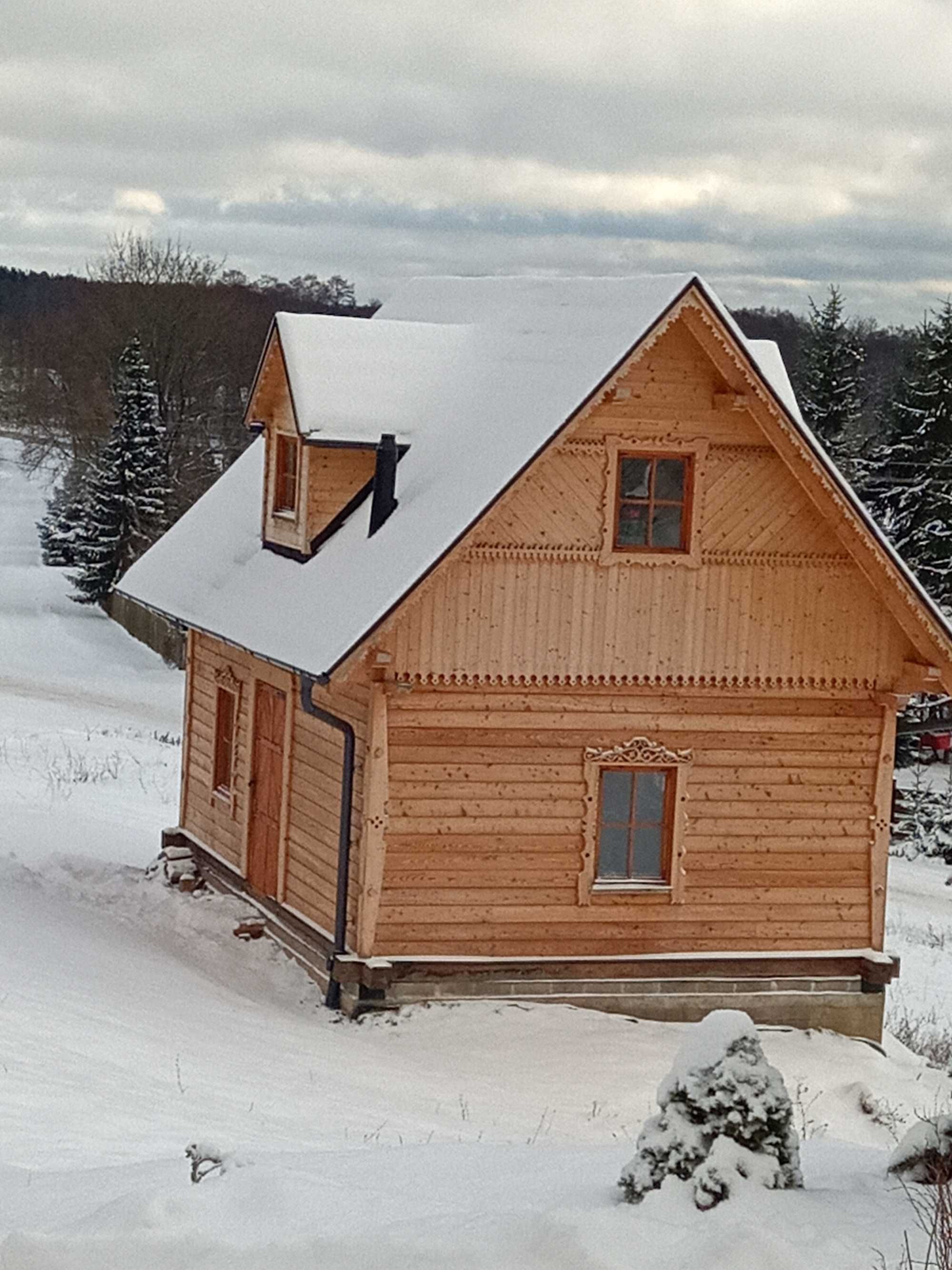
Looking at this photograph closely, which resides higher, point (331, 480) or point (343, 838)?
point (331, 480)

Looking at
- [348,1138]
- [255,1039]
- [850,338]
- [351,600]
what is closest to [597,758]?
[351,600]

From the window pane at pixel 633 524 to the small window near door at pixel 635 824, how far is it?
2182mm

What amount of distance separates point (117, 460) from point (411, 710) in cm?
3426

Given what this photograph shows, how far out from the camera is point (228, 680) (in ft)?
64.4

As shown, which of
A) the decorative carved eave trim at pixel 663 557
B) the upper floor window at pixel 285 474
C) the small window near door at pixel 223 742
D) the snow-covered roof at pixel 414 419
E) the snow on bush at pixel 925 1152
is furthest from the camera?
the small window near door at pixel 223 742

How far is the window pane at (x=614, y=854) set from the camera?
17.1 metres

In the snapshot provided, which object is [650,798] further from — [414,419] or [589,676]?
[414,419]

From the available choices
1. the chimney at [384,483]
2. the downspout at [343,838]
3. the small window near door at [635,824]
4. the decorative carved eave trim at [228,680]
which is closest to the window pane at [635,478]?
the chimney at [384,483]

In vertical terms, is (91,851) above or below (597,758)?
below

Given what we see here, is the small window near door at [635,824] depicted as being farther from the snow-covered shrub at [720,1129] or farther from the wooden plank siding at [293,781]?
the snow-covered shrub at [720,1129]

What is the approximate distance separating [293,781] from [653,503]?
4.67 m

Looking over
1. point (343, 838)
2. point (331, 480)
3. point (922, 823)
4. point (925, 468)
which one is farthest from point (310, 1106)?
point (925, 468)

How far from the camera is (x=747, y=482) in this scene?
1680 cm

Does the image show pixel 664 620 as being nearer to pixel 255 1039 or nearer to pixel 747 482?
pixel 747 482
